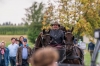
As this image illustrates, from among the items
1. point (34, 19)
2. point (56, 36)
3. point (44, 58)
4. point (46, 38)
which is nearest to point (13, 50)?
point (46, 38)

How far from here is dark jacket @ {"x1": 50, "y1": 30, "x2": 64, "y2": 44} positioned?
1390 cm

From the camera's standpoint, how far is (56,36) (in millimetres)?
14016

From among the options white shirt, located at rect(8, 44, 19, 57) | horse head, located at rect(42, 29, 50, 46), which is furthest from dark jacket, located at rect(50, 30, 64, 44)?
white shirt, located at rect(8, 44, 19, 57)

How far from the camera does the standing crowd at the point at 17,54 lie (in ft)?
54.8

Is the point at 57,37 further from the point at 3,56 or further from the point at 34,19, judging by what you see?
the point at 34,19

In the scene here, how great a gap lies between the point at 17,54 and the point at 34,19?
51963mm

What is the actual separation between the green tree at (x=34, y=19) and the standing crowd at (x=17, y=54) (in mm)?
43384

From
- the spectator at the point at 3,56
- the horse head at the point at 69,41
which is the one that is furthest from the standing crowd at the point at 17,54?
the horse head at the point at 69,41

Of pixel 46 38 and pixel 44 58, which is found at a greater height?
pixel 44 58

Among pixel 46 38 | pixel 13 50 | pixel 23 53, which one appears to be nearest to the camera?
pixel 46 38

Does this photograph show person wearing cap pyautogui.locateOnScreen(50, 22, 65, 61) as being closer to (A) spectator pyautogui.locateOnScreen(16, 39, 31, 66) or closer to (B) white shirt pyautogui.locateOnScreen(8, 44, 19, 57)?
(A) spectator pyautogui.locateOnScreen(16, 39, 31, 66)

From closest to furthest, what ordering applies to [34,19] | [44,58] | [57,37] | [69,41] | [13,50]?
1. [44,58]
2. [69,41]
3. [57,37]
4. [13,50]
5. [34,19]

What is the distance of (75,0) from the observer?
1411 inches

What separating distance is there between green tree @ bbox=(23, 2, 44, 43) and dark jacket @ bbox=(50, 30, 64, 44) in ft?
161
